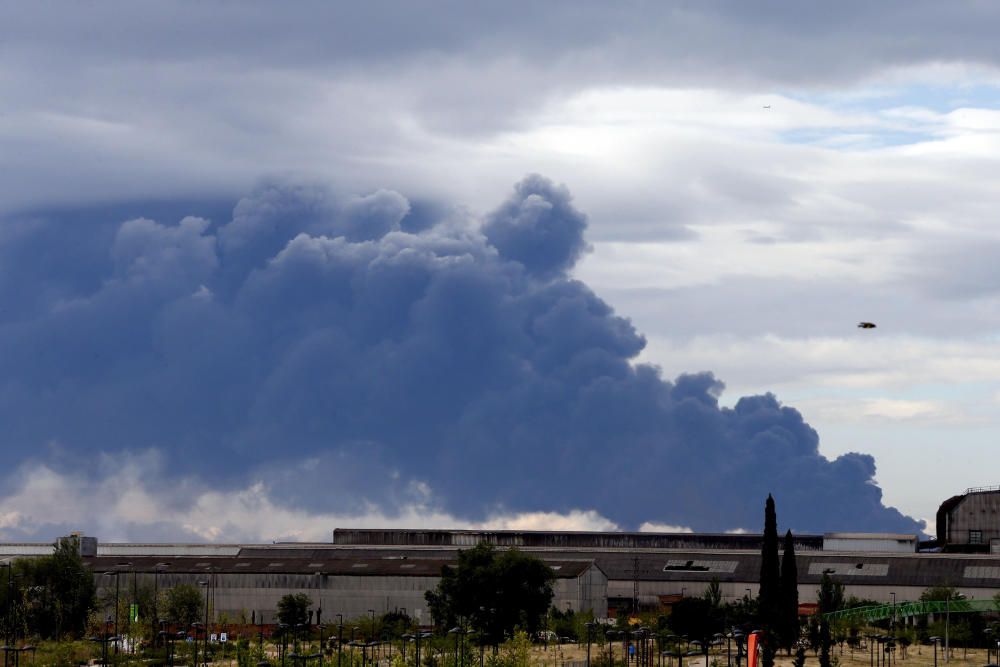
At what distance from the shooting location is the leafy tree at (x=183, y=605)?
179m

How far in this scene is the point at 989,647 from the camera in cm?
15550

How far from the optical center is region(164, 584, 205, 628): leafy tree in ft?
589

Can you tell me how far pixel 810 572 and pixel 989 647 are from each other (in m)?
40.1

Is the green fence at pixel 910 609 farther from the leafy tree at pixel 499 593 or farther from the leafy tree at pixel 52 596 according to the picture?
the leafy tree at pixel 52 596

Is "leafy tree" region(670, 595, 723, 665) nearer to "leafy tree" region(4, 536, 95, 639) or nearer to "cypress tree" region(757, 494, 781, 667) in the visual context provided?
"cypress tree" region(757, 494, 781, 667)

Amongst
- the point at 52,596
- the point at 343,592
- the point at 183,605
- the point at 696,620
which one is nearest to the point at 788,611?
the point at 696,620

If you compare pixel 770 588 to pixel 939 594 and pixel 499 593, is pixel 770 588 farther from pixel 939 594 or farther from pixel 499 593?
pixel 939 594

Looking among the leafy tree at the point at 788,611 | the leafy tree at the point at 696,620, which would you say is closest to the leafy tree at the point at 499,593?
the leafy tree at the point at 696,620

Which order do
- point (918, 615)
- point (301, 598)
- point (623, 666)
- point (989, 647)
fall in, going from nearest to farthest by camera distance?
point (623, 666)
point (989, 647)
point (918, 615)
point (301, 598)

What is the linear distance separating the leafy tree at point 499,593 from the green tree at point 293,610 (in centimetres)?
2469

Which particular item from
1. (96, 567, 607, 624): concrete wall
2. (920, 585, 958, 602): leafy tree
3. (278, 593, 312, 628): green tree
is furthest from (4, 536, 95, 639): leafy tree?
(920, 585, 958, 602): leafy tree

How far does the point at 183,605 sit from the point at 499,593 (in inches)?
1679

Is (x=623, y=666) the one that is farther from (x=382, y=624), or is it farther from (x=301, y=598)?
(x=301, y=598)

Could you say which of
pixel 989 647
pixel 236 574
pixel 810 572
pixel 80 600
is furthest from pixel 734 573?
pixel 80 600
